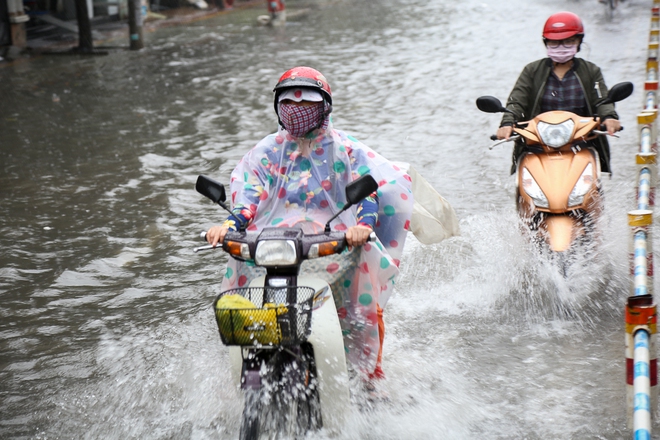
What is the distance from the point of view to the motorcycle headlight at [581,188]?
5246 mm

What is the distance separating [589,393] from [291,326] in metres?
1.97

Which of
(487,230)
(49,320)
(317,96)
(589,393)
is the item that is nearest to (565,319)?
(589,393)

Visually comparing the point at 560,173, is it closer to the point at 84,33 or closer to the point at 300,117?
the point at 300,117

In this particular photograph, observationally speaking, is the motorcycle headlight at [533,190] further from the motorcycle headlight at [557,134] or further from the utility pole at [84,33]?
the utility pole at [84,33]

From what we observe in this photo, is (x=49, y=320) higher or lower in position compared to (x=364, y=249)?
lower

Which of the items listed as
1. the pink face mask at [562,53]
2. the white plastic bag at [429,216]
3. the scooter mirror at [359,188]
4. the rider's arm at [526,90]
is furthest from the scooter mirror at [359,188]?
the pink face mask at [562,53]

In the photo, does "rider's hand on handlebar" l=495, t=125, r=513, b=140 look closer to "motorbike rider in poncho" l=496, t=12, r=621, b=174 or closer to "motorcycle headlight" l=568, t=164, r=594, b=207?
"motorbike rider in poncho" l=496, t=12, r=621, b=174

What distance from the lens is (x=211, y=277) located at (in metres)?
6.14

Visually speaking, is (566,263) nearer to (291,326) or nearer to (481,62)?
(291,326)

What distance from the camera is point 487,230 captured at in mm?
6836

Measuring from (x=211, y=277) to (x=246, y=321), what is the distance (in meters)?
3.09

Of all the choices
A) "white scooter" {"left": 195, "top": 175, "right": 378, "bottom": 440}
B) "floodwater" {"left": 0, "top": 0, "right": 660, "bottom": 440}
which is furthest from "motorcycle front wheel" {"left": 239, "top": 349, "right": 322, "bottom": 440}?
"floodwater" {"left": 0, "top": 0, "right": 660, "bottom": 440}

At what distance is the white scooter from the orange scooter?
2225mm

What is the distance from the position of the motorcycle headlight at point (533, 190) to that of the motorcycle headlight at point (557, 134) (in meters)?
0.25
